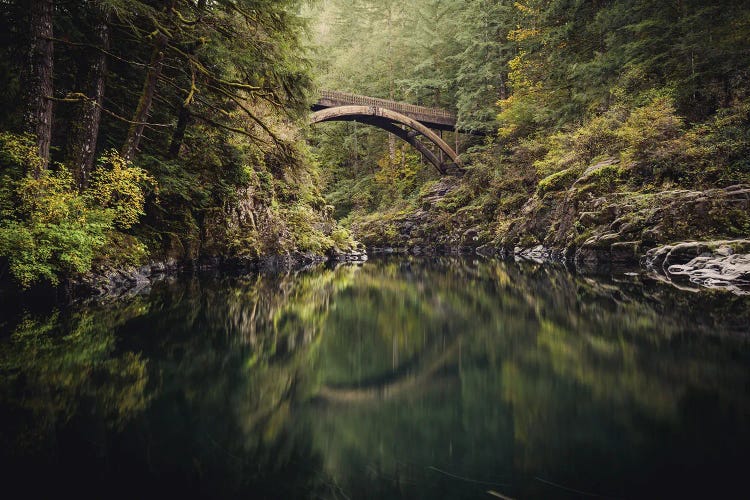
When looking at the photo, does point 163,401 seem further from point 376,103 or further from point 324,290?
point 376,103

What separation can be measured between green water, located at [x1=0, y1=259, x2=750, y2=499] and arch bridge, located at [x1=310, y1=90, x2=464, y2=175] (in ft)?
58.0

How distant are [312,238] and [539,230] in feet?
32.3

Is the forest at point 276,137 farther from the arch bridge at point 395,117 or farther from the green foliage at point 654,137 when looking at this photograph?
the arch bridge at point 395,117

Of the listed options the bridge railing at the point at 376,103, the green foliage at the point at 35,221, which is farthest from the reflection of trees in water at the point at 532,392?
the bridge railing at the point at 376,103

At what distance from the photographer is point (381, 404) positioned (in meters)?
3.12

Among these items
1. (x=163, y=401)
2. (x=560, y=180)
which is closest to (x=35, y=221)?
(x=163, y=401)

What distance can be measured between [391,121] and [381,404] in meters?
25.2

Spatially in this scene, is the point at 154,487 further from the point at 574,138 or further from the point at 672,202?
the point at 574,138

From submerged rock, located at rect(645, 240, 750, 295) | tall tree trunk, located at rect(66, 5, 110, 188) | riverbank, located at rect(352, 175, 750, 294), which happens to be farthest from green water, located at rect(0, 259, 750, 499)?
tall tree trunk, located at rect(66, 5, 110, 188)

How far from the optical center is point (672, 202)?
35.6 ft

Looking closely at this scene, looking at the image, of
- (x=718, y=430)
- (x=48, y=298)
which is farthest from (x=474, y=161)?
(x=718, y=430)

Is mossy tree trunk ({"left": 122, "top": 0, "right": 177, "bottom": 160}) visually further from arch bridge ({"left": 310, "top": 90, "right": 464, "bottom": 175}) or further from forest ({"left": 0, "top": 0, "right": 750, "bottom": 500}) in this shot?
arch bridge ({"left": 310, "top": 90, "right": 464, "bottom": 175})

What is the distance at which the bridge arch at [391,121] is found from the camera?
2345cm

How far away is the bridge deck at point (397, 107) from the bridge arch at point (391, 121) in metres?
0.52
